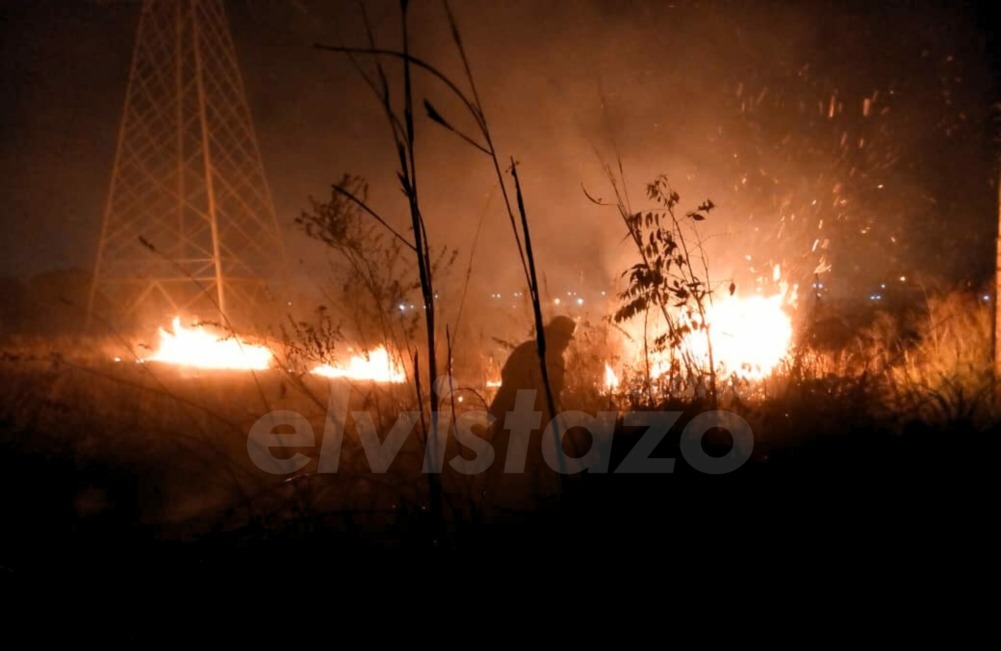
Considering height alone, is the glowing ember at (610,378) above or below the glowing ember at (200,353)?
below

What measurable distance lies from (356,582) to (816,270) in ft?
20.6

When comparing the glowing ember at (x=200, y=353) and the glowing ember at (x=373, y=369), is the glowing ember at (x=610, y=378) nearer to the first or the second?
the glowing ember at (x=373, y=369)

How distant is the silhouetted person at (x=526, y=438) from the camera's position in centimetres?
246

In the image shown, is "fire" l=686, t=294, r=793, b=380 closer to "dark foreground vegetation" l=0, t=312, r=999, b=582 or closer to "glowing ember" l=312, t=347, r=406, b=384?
"dark foreground vegetation" l=0, t=312, r=999, b=582

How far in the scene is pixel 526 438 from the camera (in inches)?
113

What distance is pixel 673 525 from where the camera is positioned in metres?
1.98

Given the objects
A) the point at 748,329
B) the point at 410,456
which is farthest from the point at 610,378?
the point at 748,329

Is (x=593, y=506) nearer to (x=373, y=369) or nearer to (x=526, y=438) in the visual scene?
(x=526, y=438)

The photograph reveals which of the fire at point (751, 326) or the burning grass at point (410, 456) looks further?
the fire at point (751, 326)

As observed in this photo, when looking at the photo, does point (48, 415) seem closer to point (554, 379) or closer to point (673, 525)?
point (554, 379)

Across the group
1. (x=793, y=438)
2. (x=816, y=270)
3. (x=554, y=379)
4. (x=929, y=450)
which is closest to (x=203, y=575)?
(x=554, y=379)

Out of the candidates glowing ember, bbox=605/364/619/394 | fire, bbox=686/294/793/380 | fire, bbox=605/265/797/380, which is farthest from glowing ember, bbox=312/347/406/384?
fire, bbox=686/294/793/380

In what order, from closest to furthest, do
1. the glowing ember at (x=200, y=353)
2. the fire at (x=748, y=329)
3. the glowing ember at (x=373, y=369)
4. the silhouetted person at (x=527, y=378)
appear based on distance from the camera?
the glowing ember at (x=373, y=369), the silhouetted person at (x=527, y=378), the fire at (x=748, y=329), the glowing ember at (x=200, y=353)

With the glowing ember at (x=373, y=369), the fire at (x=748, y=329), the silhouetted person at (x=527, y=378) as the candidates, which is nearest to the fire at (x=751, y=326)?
the fire at (x=748, y=329)
